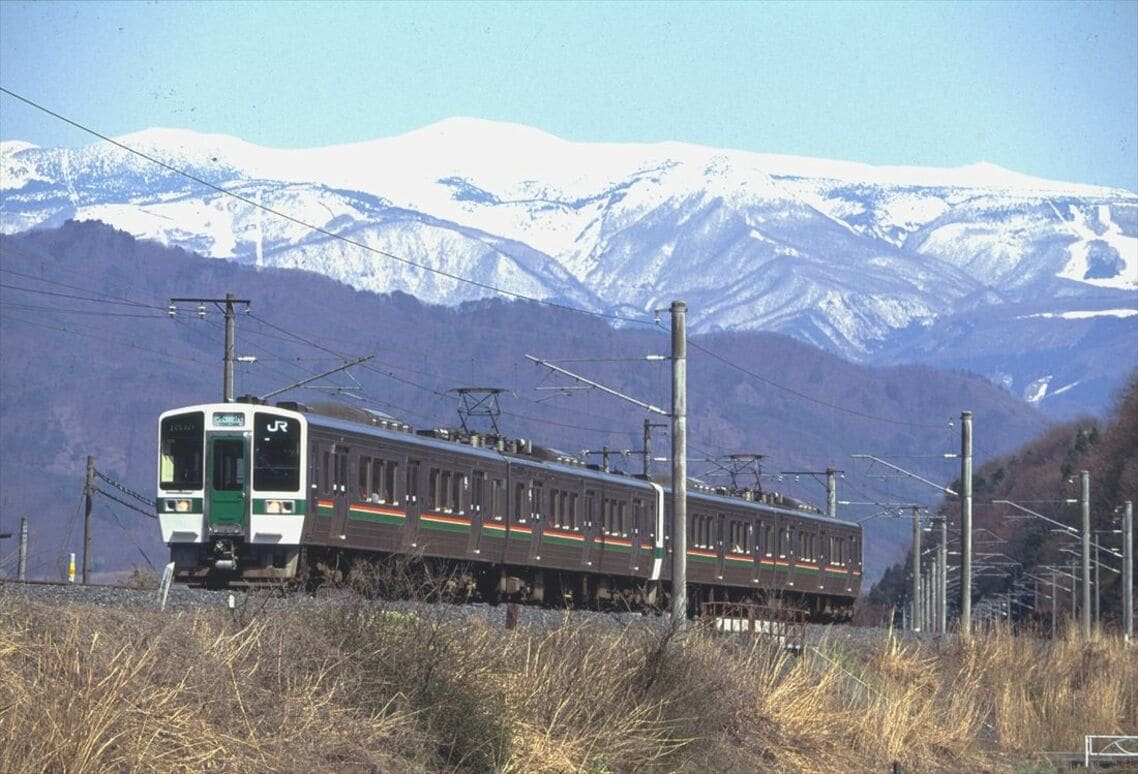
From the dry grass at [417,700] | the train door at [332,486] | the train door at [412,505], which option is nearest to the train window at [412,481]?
the train door at [412,505]

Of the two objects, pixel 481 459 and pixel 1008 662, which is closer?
pixel 1008 662

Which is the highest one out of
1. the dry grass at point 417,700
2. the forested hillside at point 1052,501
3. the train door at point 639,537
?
the forested hillside at point 1052,501

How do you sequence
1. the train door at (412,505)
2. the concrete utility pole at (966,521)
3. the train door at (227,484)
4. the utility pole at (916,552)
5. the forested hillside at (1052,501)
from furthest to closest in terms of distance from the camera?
the forested hillside at (1052,501) → the utility pole at (916,552) → the concrete utility pole at (966,521) → the train door at (412,505) → the train door at (227,484)

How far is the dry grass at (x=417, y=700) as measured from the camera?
42.4 ft

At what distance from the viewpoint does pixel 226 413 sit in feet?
108

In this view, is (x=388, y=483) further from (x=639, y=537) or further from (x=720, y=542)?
(x=720, y=542)

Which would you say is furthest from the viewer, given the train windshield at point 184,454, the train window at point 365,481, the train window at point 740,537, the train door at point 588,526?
the train window at point 740,537

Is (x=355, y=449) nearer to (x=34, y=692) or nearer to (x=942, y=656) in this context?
(x=942, y=656)

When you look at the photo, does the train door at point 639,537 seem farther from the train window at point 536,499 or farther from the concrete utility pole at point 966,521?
the concrete utility pole at point 966,521

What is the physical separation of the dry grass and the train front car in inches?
367

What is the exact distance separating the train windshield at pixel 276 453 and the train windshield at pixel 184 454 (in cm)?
116

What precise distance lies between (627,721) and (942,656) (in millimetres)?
16366

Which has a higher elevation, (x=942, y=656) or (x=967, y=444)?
(x=967, y=444)

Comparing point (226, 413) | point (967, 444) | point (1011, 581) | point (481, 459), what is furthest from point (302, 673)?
point (1011, 581)
